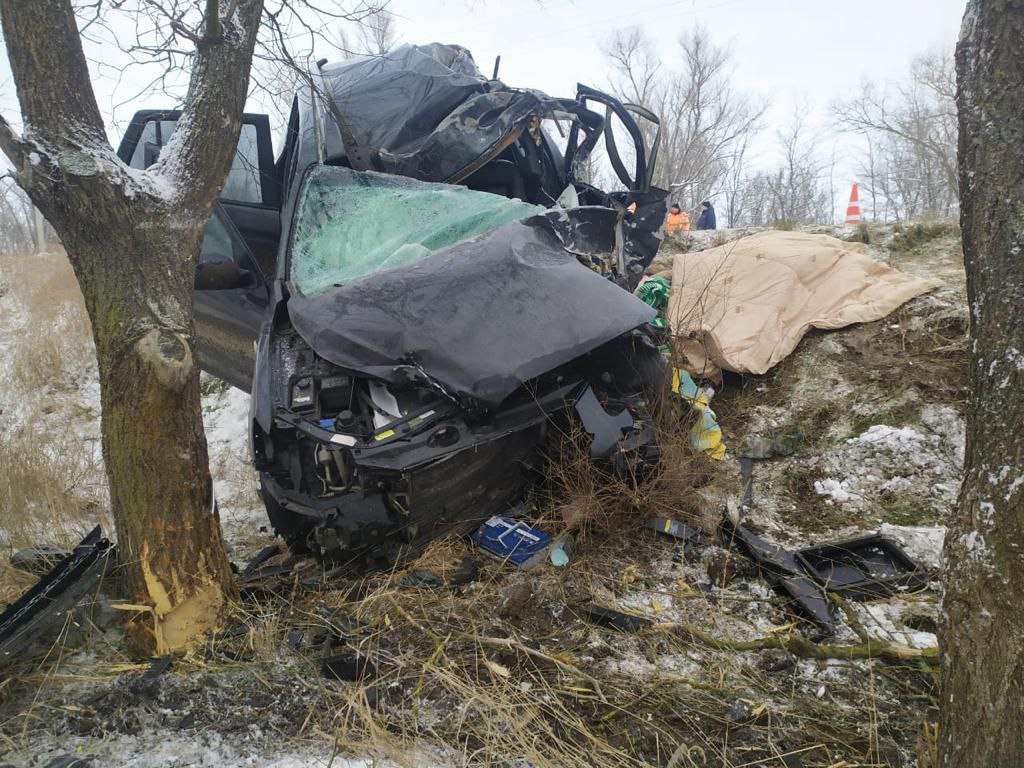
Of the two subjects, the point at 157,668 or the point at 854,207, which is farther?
the point at 854,207

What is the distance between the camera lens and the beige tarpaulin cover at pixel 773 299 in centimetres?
475

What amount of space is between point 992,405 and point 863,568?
5.79ft

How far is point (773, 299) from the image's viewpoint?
500cm

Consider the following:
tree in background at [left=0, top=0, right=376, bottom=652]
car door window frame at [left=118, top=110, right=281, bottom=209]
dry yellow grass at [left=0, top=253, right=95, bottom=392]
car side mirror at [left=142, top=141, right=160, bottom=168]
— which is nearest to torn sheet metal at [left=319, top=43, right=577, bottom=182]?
car door window frame at [left=118, top=110, right=281, bottom=209]

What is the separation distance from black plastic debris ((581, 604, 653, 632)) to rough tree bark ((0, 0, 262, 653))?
4.88 feet

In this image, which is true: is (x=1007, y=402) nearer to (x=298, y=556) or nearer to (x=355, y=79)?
(x=298, y=556)

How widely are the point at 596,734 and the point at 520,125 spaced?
3570 millimetres

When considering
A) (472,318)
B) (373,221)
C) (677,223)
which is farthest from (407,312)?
(677,223)

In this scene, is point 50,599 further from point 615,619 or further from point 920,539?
point 920,539

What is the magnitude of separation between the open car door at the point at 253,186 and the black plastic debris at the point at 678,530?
2712 mm

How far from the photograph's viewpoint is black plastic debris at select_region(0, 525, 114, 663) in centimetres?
233

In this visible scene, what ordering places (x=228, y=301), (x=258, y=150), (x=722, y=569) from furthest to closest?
(x=228, y=301), (x=258, y=150), (x=722, y=569)

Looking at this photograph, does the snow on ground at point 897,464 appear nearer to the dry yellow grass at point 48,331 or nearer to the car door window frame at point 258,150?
the car door window frame at point 258,150

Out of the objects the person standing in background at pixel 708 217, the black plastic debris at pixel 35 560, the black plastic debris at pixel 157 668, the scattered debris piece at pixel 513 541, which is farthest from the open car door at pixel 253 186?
the person standing in background at pixel 708 217
